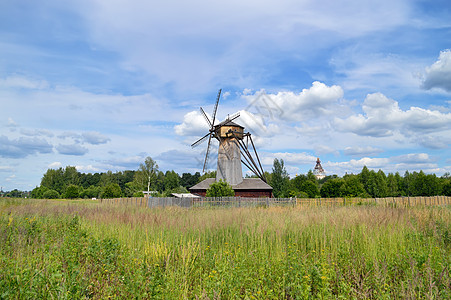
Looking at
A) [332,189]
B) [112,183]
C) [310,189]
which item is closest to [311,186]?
[310,189]

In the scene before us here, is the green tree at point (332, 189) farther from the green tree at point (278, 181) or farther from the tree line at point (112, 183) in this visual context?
the tree line at point (112, 183)

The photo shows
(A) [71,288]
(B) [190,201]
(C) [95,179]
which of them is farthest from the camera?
(C) [95,179]

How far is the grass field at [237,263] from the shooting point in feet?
11.0

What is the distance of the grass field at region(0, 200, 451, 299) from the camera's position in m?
3.34

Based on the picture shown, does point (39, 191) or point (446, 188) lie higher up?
point (446, 188)

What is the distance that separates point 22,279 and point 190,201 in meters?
19.7

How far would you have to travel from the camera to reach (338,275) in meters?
3.87

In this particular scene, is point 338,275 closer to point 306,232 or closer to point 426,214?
point 306,232

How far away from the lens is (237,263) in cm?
418

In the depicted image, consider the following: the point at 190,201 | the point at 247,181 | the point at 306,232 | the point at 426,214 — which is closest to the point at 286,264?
the point at 306,232

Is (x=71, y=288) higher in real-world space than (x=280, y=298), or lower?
higher

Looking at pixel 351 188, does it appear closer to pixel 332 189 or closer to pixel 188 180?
pixel 332 189

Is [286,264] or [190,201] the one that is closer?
[286,264]

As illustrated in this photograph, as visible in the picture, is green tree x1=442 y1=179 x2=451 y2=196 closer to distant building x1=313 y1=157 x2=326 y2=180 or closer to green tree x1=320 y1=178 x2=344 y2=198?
green tree x1=320 y1=178 x2=344 y2=198
